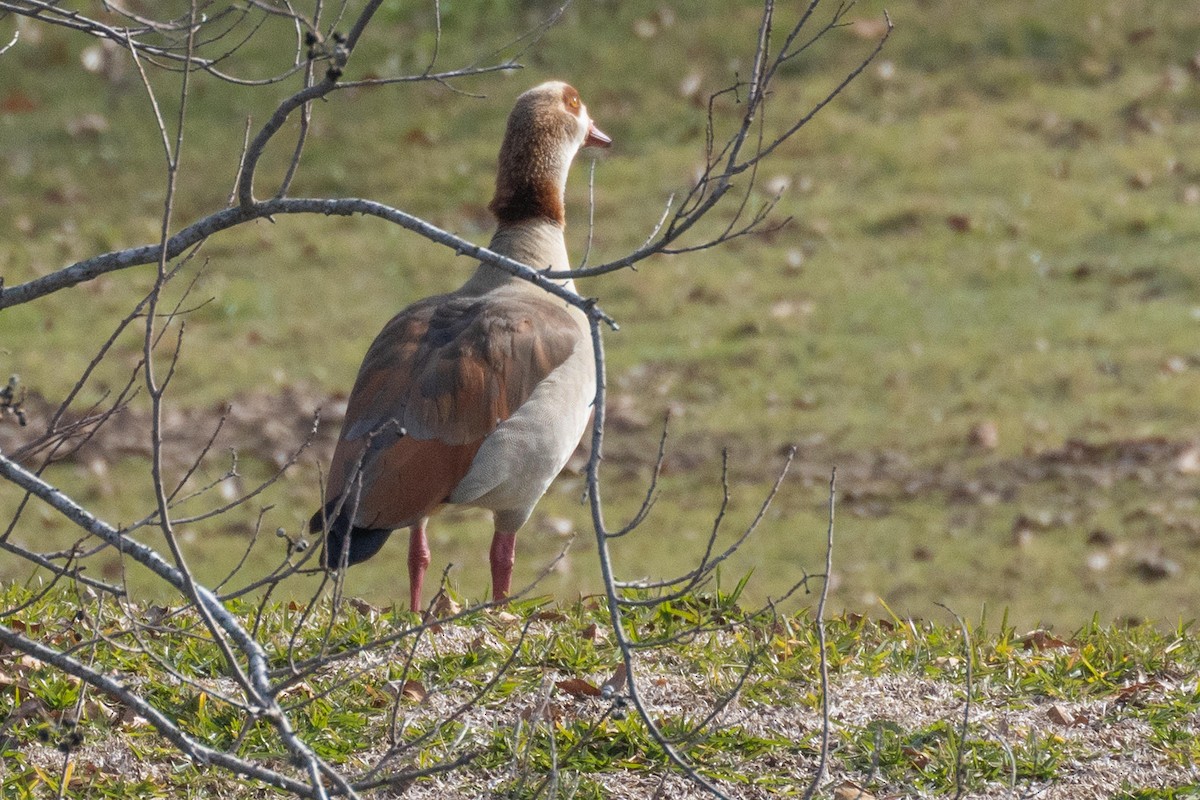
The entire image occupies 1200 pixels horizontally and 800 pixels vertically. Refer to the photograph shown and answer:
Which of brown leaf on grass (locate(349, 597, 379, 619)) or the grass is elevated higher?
brown leaf on grass (locate(349, 597, 379, 619))

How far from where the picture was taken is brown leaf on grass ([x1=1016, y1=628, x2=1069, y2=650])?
4.79 meters

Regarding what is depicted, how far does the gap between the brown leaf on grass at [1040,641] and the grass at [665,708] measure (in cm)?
3

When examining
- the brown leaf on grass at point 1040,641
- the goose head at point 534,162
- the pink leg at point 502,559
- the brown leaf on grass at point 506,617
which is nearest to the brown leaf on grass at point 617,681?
the brown leaf on grass at point 506,617

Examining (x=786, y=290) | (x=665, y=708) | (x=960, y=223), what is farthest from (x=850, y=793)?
(x=960, y=223)

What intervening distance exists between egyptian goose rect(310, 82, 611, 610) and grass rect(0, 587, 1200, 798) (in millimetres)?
407

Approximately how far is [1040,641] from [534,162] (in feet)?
8.38

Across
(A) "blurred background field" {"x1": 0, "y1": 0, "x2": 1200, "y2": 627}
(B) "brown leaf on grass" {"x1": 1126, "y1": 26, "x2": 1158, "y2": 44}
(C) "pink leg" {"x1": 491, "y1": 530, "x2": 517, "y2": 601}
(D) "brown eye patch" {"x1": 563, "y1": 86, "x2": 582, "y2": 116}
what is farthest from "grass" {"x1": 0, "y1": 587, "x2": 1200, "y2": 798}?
(B) "brown leaf on grass" {"x1": 1126, "y1": 26, "x2": 1158, "y2": 44}

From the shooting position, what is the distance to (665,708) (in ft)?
13.6

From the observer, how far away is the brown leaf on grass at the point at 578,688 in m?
4.20

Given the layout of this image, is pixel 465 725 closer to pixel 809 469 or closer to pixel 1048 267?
pixel 809 469

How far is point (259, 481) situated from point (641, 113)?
5661 mm

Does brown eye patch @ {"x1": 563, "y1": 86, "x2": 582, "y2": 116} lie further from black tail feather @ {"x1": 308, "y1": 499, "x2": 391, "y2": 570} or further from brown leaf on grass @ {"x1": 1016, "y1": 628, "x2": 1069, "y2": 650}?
brown leaf on grass @ {"x1": 1016, "y1": 628, "x2": 1069, "y2": 650}

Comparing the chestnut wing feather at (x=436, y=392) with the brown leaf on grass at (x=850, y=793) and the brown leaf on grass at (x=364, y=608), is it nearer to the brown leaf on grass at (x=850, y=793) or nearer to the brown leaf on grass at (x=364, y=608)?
the brown leaf on grass at (x=364, y=608)

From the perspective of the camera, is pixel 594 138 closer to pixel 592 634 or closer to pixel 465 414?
pixel 465 414
